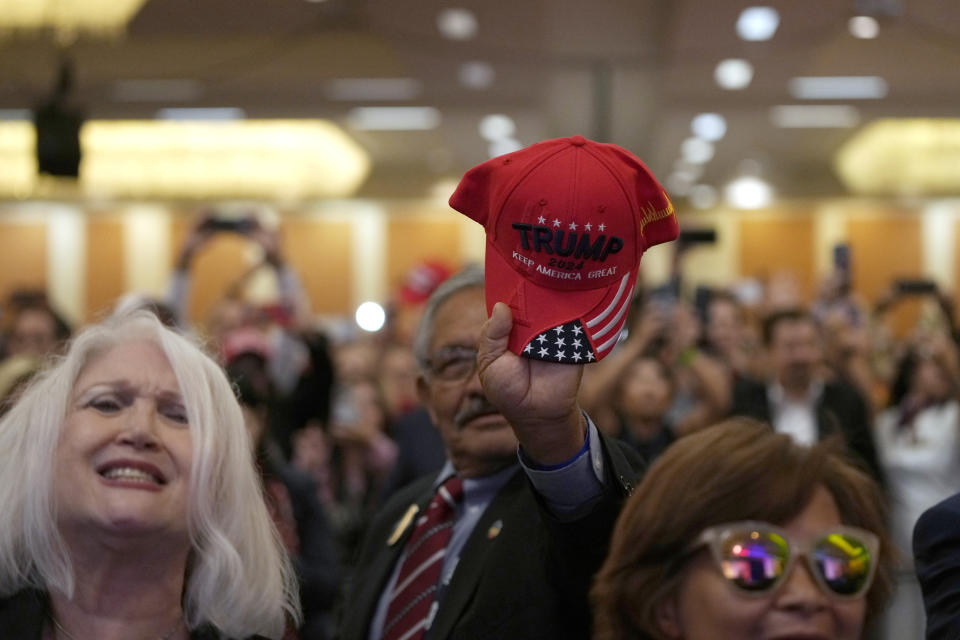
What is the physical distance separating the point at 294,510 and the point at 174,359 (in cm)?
130

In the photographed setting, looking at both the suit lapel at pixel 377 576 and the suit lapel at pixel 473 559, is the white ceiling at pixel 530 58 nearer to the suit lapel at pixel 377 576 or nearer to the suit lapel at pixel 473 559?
the suit lapel at pixel 377 576

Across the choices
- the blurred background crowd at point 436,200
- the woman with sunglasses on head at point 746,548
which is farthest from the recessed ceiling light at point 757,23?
the woman with sunglasses on head at point 746,548

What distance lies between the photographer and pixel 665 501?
4.50 feet

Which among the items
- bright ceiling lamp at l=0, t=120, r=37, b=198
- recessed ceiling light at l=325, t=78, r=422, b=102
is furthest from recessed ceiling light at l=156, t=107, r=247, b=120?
bright ceiling lamp at l=0, t=120, r=37, b=198

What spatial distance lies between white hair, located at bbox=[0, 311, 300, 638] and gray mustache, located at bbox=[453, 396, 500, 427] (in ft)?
1.14

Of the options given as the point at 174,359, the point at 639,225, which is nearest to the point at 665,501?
the point at 639,225

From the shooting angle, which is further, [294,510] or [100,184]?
[100,184]

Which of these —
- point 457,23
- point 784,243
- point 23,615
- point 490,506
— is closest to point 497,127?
point 457,23

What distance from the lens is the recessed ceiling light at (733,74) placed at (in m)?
9.35

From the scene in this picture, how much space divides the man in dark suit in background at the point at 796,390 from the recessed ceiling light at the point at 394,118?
6.66 m

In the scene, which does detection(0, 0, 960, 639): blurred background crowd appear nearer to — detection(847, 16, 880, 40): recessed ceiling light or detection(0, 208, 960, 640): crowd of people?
detection(847, 16, 880, 40): recessed ceiling light

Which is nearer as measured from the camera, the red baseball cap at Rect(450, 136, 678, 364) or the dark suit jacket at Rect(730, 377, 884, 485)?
the red baseball cap at Rect(450, 136, 678, 364)

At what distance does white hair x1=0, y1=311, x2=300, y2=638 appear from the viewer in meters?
1.89

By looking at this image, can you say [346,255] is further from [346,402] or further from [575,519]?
[575,519]
